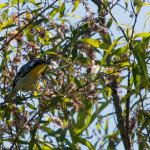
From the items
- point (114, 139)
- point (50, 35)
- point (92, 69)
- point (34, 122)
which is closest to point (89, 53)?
point (92, 69)

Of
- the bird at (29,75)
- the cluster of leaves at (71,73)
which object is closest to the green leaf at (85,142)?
the cluster of leaves at (71,73)

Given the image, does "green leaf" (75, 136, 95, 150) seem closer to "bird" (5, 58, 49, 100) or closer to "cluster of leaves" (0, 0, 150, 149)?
"cluster of leaves" (0, 0, 150, 149)

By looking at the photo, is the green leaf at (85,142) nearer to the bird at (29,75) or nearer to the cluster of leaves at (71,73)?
the cluster of leaves at (71,73)

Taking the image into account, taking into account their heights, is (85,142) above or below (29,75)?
below

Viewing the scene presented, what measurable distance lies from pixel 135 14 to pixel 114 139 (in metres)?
1.91

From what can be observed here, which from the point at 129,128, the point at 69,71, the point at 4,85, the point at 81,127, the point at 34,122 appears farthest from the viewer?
the point at 81,127

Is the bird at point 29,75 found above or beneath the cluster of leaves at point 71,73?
above

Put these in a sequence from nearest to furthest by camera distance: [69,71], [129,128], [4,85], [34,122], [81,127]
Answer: [69,71]
[34,122]
[129,128]
[4,85]
[81,127]

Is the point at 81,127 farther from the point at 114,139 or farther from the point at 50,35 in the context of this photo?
the point at 50,35

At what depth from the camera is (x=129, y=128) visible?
322cm

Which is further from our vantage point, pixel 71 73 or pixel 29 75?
pixel 29 75

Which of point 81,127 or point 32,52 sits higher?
point 32,52

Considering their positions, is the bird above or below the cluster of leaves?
above

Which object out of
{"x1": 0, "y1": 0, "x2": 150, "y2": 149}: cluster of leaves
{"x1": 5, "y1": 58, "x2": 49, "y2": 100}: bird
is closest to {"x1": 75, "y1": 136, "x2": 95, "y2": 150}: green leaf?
{"x1": 0, "y1": 0, "x2": 150, "y2": 149}: cluster of leaves
